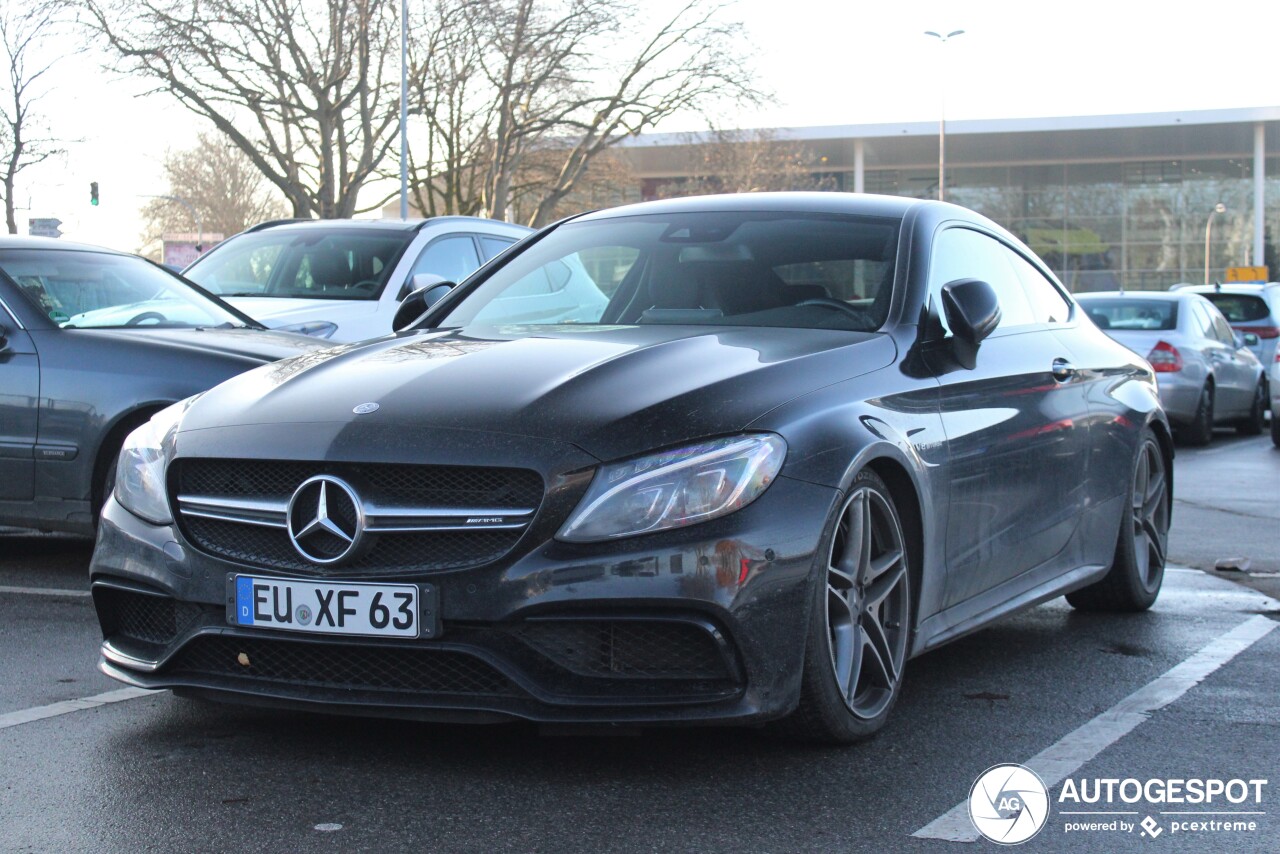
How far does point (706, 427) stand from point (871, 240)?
157 centimetres

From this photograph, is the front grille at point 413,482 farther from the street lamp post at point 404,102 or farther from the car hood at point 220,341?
the street lamp post at point 404,102

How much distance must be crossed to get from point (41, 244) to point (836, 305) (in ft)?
14.2

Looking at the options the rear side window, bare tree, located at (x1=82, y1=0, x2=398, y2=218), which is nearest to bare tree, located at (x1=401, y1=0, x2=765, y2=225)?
bare tree, located at (x1=82, y1=0, x2=398, y2=218)

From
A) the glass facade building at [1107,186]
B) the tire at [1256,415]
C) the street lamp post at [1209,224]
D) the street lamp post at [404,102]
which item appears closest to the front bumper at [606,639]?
the tire at [1256,415]

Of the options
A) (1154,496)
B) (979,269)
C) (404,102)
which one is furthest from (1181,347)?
(404,102)

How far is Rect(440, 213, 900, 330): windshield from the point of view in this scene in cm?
487

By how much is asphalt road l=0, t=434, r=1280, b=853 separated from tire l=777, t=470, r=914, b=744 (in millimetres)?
105

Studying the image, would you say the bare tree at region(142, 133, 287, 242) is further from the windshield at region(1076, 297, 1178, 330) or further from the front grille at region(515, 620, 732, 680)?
the front grille at region(515, 620, 732, 680)

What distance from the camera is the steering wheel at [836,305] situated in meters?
4.76

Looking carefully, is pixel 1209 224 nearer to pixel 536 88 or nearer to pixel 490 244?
pixel 536 88

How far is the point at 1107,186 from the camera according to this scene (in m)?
63.4

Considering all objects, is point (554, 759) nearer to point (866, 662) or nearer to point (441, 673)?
point (441, 673)

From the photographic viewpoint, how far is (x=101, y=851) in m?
3.26

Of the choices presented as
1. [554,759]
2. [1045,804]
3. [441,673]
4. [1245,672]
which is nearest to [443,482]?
[441,673]
